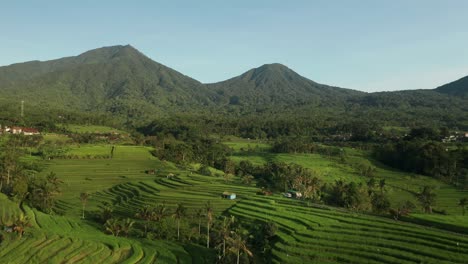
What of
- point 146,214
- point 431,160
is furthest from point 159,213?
point 431,160

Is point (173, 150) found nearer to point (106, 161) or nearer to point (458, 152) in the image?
point (106, 161)

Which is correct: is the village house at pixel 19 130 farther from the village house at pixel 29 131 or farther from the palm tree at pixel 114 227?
the palm tree at pixel 114 227

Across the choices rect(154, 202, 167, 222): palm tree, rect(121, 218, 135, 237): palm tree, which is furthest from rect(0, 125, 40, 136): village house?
rect(121, 218, 135, 237): palm tree

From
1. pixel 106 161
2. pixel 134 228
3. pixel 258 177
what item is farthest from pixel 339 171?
pixel 134 228

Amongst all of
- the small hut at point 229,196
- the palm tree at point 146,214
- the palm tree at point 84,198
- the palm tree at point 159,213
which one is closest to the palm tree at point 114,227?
the palm tree at point 146,214

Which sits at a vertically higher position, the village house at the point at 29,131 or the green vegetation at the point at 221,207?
the village house at the point at 29,131

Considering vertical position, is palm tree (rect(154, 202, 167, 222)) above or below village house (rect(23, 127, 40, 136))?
below

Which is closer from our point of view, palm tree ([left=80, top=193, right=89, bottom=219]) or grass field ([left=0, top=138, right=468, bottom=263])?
grass field ([left=0, top=138, right=468, bottom=263])

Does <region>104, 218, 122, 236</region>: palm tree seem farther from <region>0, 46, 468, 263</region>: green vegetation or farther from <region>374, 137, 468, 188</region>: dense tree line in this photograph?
<region>374, 137, 468, 188</region>: dense tree line
